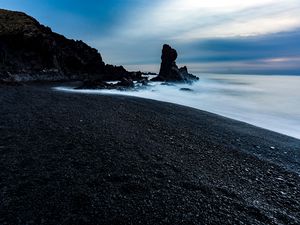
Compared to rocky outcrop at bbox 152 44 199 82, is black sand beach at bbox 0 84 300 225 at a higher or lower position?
lower

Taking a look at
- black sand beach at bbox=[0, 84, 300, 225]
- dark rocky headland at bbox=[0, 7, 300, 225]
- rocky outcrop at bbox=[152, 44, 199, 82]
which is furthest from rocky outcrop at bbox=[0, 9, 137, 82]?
black sand beach at bbox=[0, 84, 300, 225]

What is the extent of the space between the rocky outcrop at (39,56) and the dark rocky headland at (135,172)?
16.9 metres

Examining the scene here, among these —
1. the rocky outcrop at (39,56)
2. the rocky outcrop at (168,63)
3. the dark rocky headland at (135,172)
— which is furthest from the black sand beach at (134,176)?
the rocky outcrop at (168,63)

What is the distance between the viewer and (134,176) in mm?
4156

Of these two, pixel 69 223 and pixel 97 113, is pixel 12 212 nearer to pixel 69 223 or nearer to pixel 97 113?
pixel 69 223

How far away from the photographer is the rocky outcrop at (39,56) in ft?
93.4

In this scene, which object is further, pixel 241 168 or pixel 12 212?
pixel 241 168

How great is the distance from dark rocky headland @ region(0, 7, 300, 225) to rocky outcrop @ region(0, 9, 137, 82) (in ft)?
55.5

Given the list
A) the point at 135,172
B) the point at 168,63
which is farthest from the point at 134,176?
the point at 168,63

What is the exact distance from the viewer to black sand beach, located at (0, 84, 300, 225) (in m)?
3.27

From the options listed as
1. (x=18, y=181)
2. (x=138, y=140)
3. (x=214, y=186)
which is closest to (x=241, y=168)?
Result: (x=214, y=186)

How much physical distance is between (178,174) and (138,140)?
6.01ft

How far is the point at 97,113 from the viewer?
8.77 meters

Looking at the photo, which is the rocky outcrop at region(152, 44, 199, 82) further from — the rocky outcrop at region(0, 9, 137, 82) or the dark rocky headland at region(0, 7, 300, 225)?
the dark rocky headland at region(0, 7, 300, 225)
